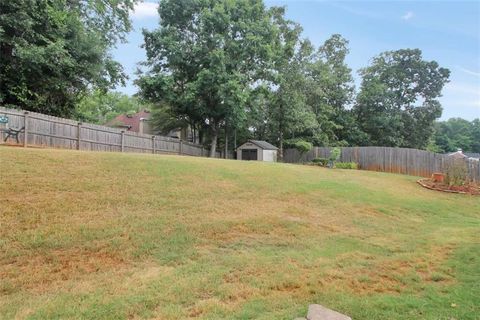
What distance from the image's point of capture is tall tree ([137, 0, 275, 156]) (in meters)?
23.1

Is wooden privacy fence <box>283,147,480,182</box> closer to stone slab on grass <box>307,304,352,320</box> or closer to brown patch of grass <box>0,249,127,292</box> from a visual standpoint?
stone slab on grass <box>307,304,352,320</box>

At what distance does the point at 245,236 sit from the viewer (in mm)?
5996

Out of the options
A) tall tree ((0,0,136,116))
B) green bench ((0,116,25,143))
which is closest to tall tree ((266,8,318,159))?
tall tree ((0,0,136,116))

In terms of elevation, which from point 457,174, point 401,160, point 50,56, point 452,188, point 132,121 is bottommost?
point 452,188

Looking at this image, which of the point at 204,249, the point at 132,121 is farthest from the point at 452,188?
the point at 132,121

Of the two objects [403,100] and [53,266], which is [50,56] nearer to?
[53,266]

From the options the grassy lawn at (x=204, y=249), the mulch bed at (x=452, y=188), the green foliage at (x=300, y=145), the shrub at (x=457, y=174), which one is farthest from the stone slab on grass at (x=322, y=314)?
the green foliage at (x=300, y=145)

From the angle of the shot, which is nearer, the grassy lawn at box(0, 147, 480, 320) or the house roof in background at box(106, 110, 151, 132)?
the grassy lawn at box(0, 147, 480, 320)

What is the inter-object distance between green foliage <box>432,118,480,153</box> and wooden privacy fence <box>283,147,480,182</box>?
97.8ft

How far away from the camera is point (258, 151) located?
26578 millimetres

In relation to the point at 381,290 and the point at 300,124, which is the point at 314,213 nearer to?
the point at 381,290

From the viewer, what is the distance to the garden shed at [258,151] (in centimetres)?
2644

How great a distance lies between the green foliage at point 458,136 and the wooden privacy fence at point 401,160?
29.8 m

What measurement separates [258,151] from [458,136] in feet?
Result: 138
